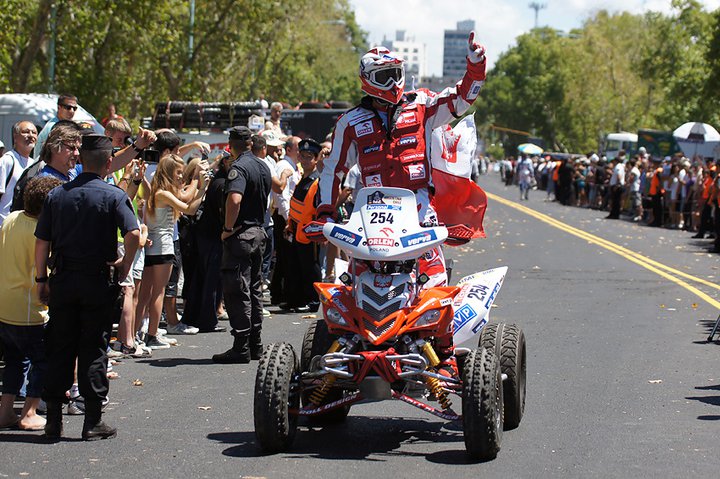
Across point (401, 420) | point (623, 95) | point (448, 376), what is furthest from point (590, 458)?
point (623, 95)

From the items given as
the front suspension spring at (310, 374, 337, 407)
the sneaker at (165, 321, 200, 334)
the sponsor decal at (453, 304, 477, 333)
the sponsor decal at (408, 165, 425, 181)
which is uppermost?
the sponsor decal at (408, 165, 425, 181)

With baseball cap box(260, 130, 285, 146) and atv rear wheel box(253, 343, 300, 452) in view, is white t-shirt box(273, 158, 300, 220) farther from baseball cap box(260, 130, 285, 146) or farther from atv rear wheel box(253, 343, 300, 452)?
atv rear wheel box(253, 343, 300, 452)

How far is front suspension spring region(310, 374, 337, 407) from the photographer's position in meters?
7.80

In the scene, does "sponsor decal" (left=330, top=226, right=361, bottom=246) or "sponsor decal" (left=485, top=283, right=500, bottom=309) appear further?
"sponsor decal" (left=485, top=283, right=500, bottom=309)

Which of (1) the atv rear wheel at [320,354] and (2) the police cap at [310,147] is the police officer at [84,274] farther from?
(2) the police cap at [310,147]

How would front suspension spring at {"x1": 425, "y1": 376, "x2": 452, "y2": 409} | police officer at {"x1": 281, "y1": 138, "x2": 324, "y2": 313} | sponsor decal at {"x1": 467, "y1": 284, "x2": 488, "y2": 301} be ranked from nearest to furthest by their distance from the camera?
front suspension spring at {"x1": 425, "y1": 376, "x2": 452, "y2": 409}, sponsor decal at {"x1": 467, "y1": 284, "x2": 488, "y2": 301}, police officer at {"x1": 281, "y1": 138, "x2": 324, "y2": 313}

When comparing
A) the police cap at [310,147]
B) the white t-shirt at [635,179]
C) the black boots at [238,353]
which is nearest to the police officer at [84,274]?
the black boots at [238,353]

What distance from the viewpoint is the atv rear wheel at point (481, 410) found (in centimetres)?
736

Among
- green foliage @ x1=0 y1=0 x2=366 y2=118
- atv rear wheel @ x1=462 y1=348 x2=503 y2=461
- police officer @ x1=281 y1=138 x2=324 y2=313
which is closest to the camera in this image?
atv rear wheel @ x1=462 y1=348 x2=503 y2=461

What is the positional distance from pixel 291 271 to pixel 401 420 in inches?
265

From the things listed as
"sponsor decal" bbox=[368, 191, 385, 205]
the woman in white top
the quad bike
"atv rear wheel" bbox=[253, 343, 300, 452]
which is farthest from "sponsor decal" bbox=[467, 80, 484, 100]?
the woman in white top

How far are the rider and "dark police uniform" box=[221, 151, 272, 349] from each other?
2327 millimetres

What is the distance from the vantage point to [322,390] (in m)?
8.04

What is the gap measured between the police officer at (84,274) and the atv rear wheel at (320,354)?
4.30 ft
